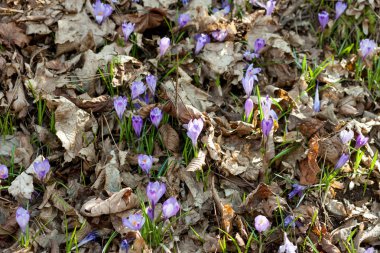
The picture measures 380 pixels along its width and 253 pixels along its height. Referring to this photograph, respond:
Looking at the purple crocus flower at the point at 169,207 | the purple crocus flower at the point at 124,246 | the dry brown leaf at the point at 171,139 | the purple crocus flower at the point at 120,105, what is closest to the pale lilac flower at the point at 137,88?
the purple crocus flower at the point at 120,105

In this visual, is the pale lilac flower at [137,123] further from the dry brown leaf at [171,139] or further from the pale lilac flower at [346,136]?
the pale lilac flower at [346,136]

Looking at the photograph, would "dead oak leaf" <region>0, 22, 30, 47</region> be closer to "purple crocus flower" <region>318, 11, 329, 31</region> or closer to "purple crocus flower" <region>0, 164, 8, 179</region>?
"purple crocus flower" <region>0, 164, 8, 179</region>

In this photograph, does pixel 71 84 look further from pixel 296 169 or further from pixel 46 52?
pixel 296 169

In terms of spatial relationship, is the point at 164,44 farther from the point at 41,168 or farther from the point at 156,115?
the point at 41,168

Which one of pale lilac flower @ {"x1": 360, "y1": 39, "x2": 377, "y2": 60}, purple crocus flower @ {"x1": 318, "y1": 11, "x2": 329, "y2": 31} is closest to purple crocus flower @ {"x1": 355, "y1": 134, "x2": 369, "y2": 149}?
pale lilac flower @ {"x1": 360, "y1": 39, "x2": 377, "y2": 60}

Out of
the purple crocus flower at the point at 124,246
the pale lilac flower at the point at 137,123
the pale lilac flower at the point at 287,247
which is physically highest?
the pale lilac flower at the point at 137,123

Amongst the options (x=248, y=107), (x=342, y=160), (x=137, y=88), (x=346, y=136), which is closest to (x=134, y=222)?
(x=137, y=88)
